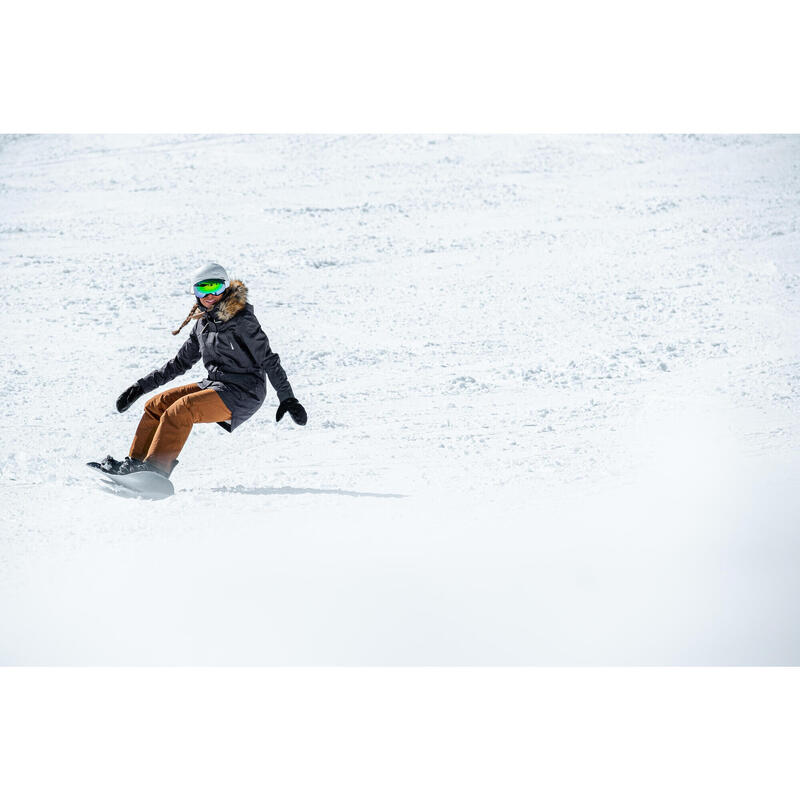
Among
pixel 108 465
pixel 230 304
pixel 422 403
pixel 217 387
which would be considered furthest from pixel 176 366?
pixel 422 403

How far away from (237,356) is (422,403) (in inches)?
73.2

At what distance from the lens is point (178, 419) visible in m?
4.09

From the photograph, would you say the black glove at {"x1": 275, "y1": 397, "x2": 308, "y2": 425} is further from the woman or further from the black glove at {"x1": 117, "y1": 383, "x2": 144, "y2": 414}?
the black glove at {"x1": 117, "y1": 383, "x2": 144, "y2": 414}

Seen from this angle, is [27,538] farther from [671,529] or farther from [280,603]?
[671,529]

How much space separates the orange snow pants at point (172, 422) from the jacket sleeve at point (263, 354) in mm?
229

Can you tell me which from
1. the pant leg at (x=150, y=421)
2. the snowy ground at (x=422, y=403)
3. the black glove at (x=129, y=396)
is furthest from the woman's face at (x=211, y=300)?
the snowy ground at (x=422, y=403)

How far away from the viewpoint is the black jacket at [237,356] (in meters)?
4.12

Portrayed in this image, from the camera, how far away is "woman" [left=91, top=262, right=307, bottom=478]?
4.10 meters

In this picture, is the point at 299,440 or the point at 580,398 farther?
the point at 580,398

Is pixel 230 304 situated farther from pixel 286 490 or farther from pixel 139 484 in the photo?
pixel 286 490

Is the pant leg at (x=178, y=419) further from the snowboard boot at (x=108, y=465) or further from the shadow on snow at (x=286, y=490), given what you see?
the shadow on snow at (x=286, y=490)

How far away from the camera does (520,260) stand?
748 cm

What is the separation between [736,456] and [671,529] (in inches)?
31.2

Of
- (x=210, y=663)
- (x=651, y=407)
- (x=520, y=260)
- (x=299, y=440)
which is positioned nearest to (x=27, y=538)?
(x=210, y=663)
